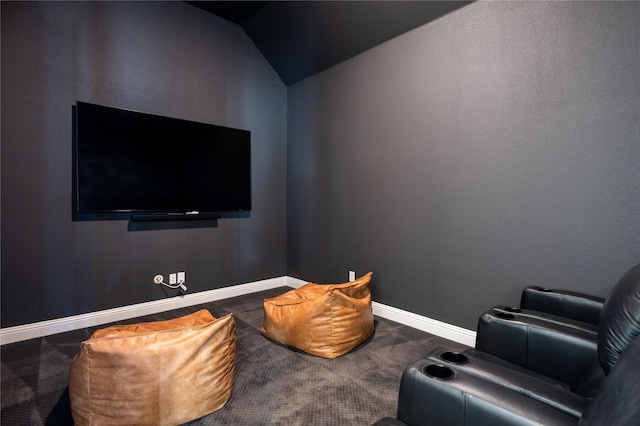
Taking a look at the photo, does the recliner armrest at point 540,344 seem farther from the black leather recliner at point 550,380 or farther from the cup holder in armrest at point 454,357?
the cup holder in armrest at point 454,357

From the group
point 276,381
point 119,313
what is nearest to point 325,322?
point 276,381

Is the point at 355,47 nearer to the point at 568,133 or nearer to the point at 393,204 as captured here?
the point at 393,204

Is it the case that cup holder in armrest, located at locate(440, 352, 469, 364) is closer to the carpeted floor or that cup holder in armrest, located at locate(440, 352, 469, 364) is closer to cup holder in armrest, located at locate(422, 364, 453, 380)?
cup holder in armrest, located at locate(422, 364, 453, 380)

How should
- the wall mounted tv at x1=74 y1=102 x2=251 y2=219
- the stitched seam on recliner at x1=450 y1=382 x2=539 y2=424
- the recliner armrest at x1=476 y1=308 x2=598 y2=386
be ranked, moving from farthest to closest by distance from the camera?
the wall mounted tv at x1=74 y1=102 x2=251 y2=219
the recliner armrest at x1=476 y1=308 x2=598 y2=386
the stitched seam on recliner at x1=450 y1=382 x2=539 y2=424

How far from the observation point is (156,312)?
335 centimetres

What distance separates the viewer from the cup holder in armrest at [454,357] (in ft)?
4.21

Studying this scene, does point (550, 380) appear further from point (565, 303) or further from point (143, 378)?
point (143, 378)

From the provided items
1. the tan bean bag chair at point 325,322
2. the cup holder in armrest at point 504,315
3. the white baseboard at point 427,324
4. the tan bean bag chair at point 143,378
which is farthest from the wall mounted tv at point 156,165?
the cup holder in armrest at point 504,315

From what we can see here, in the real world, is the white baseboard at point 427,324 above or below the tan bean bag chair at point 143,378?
below

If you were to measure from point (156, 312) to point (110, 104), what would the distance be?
213 cm

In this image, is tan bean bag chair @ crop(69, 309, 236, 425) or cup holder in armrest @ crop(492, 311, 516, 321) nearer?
tan bean bag chair @ crop(69, 309, 236, 425)

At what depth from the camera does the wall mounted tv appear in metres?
2.87

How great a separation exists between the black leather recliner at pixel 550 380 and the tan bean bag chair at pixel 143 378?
1035 millimetres

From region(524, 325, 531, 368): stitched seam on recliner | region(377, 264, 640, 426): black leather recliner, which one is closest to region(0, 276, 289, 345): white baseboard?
region(377, 264, 640, 426): black leather recliner
